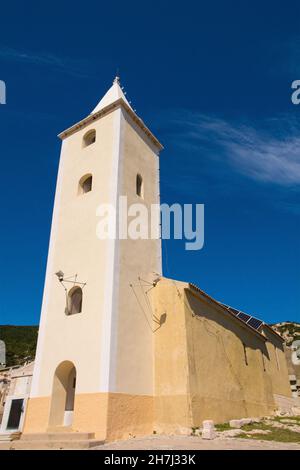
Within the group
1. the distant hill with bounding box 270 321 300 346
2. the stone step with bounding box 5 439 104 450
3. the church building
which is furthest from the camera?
the distant hill with bounding box 270 321 300 346

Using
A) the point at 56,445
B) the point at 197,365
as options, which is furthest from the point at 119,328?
the point at 56,445

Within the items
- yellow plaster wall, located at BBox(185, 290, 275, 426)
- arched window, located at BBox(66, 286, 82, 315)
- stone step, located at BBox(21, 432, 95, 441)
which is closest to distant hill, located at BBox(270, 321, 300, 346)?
yellow plaster wall, located at BBox(185, 290, 275, 426)

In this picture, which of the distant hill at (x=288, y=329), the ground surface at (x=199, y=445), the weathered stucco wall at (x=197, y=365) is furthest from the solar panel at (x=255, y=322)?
the distant hill at (x=288, y=329)

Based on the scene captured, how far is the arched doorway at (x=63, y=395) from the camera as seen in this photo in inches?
516

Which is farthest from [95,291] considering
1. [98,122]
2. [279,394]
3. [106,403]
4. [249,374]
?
[279,394]

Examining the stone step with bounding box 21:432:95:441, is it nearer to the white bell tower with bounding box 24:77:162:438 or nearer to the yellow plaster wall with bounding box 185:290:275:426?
the white bell tower with bounding box 24:77:162:438

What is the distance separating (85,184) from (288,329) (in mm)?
67013

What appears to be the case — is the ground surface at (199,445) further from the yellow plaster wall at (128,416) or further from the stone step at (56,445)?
the yellow plaster wall at (128,416)

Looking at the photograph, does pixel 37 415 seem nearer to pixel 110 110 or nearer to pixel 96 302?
pixel 96 302

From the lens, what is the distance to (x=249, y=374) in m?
19.8

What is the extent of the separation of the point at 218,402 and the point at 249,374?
5.29 meters

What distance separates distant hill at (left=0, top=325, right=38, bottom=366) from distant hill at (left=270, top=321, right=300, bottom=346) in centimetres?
4406

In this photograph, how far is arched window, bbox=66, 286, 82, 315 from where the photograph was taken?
14.8 metres

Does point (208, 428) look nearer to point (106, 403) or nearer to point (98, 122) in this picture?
point (106, 403)
